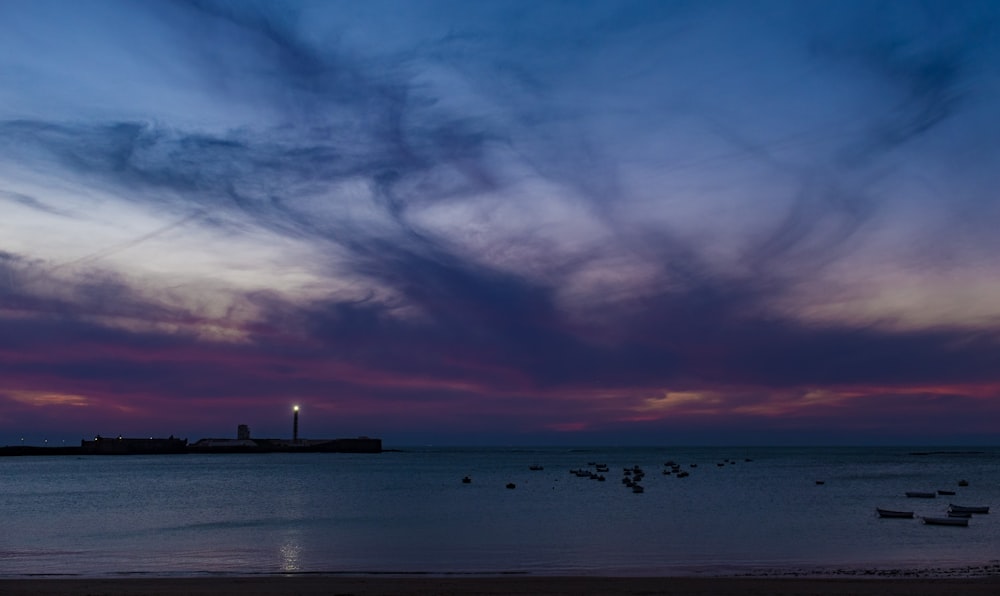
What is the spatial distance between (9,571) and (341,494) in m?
51.7

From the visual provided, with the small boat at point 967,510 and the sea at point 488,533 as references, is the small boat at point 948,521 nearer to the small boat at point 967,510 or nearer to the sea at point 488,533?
the sea at point 488,533

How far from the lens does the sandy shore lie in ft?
82.9

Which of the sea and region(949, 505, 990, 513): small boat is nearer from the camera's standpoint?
the sea

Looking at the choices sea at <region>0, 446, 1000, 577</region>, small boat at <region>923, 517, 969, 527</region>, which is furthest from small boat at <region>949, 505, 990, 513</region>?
small boat at <region>923, 517, 969, 527</region>

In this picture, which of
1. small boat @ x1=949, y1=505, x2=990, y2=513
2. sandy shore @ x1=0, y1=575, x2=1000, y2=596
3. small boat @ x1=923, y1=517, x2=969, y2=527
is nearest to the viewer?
sandy shore @ x1=0, y1=575, x2=1000, y2=596

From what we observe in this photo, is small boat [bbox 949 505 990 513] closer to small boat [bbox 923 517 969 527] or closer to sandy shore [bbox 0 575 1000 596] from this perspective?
small boat [bbox 923 517 969 527]

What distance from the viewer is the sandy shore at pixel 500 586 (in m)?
25.3

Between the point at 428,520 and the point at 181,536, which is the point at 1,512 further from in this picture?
the point at 428,520

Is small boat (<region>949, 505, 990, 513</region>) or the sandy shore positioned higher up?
the sandy shore

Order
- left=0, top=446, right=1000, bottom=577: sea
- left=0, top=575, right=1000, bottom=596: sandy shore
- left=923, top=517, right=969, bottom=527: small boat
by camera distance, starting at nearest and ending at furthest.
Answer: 1. left=0, top=575, right=1000, bottom=596: sandy shore
2. left=0, top=446, right=1000, bottom=577: sea
3. left=923, top=517, right=969, bottom=527: small boat

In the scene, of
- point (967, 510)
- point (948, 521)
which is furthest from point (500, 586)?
point (967, 510)

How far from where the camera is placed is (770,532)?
46.7 m

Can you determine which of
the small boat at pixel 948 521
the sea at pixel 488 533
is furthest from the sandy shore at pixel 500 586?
the small boat at pixel 948 521

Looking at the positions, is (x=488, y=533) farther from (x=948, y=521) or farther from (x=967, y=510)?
(x=967, y=510)
